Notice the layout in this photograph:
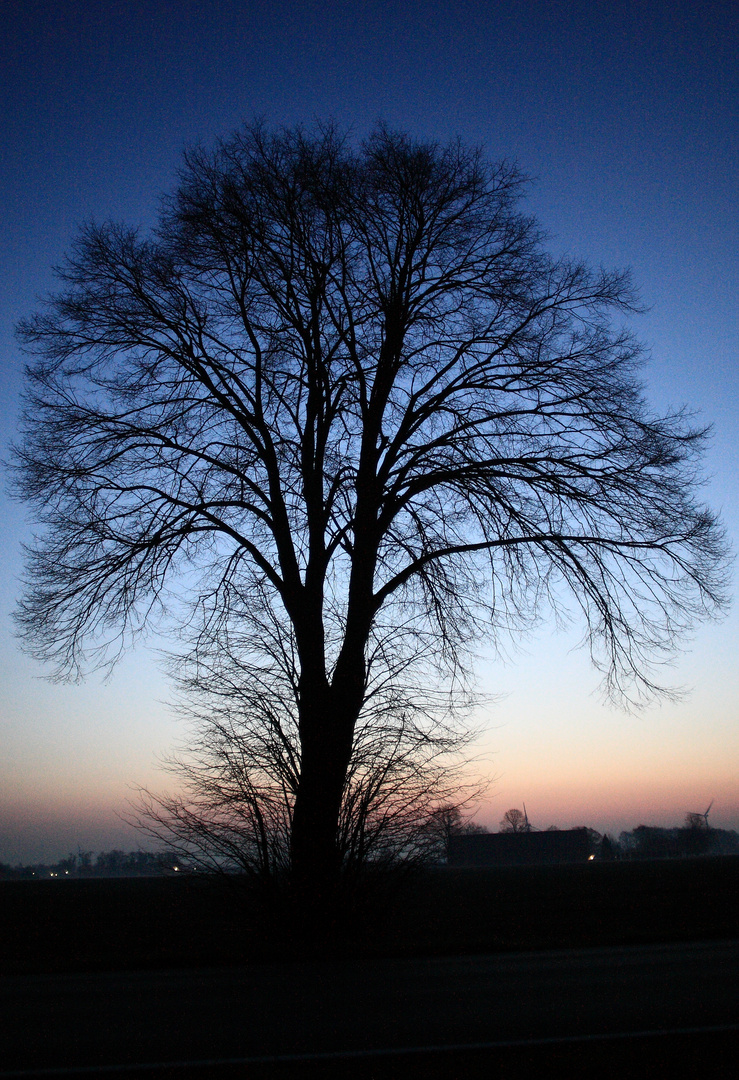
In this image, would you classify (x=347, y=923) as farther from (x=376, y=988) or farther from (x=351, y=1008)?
(x=351, y=1008)

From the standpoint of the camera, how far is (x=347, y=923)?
31.0ft

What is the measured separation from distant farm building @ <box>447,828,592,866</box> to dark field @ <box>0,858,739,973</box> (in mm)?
28252

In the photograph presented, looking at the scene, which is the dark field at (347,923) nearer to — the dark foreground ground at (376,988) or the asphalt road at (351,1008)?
the dark foreground ground at (376,988)

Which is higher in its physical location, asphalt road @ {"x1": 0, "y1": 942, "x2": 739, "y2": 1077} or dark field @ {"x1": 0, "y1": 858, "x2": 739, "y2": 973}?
dark field @ {"x1": 0, "y1": 858, "x2": 739, "y2": 973}

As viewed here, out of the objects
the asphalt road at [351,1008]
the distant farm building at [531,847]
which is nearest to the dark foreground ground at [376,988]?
the asphalt road at [351,1008]

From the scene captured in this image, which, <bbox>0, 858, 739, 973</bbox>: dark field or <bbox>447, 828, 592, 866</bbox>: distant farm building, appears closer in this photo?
<bbox>0, 858, 739, 973</bbox>: dark field

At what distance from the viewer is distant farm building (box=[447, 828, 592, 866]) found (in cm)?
4203

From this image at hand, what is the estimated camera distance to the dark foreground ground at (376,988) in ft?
16.0

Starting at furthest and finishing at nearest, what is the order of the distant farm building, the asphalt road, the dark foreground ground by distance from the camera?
the distant farm building → the asphalt road → the dark foreground ground

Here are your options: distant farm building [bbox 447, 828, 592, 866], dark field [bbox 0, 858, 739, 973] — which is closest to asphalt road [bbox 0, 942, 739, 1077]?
dark field [bbox 0, 858, 739, 973]

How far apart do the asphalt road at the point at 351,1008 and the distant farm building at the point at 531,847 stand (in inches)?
1327

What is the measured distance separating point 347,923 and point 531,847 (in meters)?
39.8

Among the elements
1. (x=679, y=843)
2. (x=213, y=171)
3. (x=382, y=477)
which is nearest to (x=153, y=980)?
(x=382, y=477)

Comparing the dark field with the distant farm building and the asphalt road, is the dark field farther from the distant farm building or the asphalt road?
the distant farm building
